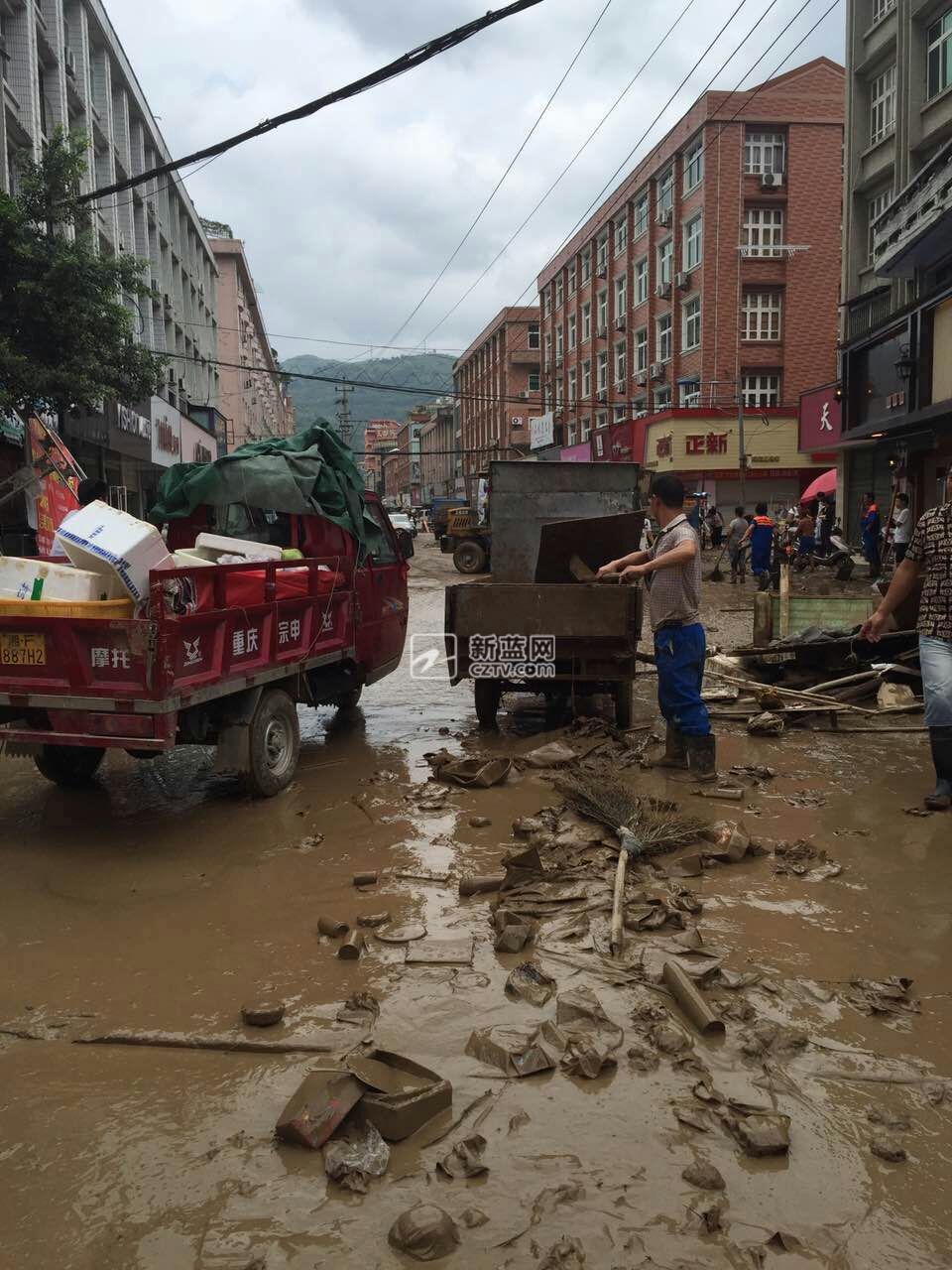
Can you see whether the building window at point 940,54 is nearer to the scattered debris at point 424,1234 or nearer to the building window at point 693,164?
the building window at point 693,164

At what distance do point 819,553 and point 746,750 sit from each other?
2018cm

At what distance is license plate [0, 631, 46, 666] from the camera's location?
5094 millimetres

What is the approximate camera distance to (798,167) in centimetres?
3647

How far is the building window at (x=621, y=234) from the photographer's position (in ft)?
151

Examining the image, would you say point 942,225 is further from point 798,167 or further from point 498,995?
point 798,167

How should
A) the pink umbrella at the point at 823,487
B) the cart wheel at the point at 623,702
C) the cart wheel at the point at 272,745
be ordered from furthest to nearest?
the pink umbrella at the point at 823,487, the cart wheel at the point at 623,702, the cart wheel at the point at 272,745

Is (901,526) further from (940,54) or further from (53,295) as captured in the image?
(53,295)

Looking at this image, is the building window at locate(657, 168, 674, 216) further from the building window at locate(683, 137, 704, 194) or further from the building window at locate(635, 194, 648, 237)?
the building window at locate(635, 194, 648, 237)

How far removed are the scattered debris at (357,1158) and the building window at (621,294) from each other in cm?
4801

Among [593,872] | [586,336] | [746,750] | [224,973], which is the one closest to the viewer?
[224,973]

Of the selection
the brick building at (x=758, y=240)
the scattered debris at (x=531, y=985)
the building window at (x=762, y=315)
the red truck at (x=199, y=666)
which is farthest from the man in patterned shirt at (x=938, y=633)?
the building window at (x=762, y=315)

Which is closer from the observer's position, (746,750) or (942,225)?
(746,750)

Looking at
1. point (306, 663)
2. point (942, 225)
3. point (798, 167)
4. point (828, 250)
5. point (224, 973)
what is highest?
point (798, 167)

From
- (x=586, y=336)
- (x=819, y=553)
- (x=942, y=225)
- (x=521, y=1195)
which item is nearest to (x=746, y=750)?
(x=521, y=1195)
